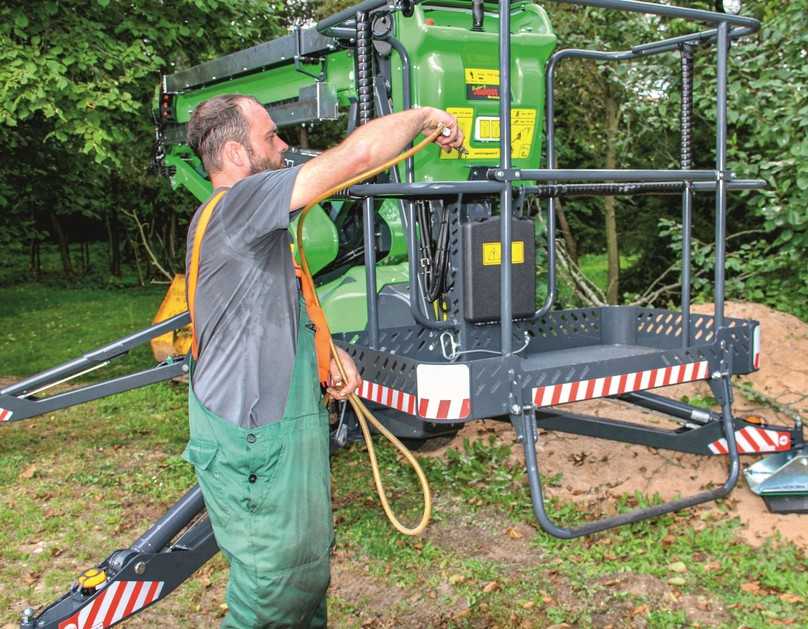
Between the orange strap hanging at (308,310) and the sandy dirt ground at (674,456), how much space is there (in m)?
2.32

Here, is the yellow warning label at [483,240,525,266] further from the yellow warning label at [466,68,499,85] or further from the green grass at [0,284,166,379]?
the green grass at [0,284,166,379]

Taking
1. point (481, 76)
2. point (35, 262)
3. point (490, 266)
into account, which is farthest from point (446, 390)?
point (35, 262)

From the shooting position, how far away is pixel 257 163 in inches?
109

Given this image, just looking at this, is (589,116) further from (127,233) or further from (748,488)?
(127,233)

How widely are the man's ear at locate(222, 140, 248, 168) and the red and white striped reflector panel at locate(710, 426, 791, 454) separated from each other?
2996 millimetres

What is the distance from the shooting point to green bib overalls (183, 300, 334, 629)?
2592mm

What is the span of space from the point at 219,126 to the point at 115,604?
1902mm

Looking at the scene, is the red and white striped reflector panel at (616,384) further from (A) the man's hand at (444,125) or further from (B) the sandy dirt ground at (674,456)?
(A) the man's hand at (444,125)

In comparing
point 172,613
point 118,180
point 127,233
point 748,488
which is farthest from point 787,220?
point 127,233

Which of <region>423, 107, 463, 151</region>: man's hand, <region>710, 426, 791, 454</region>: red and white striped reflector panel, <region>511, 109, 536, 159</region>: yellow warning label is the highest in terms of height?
<region>511, 109, 536, 159</region>: yellow warning label

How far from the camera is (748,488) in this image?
Answer: 4.78 meters

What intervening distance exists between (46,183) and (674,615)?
33.0 feet

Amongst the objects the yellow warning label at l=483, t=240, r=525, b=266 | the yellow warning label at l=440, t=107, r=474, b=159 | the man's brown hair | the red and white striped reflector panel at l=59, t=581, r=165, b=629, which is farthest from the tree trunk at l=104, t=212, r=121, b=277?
the man's brown hair

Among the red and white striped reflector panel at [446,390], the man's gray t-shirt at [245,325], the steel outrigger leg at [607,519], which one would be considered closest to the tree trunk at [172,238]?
the steel outrigger leg at [607,519]
